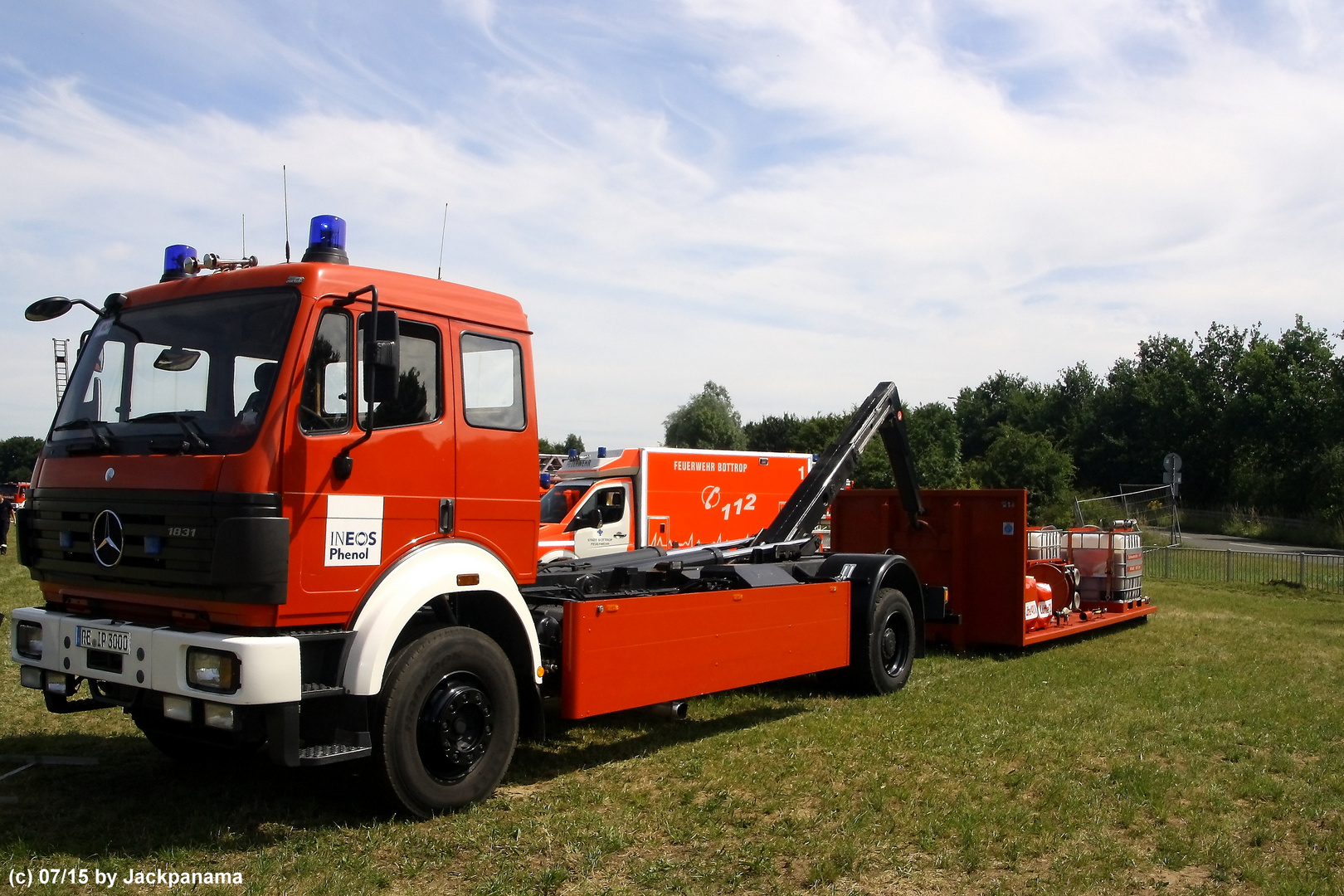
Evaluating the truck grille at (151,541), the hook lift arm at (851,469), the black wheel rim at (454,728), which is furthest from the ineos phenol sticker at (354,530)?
the hook lift arm at (851,469)

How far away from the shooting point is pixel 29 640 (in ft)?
18.9

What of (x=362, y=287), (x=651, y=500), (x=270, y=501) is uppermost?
(x=362, y=287)

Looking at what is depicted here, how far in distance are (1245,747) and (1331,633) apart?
8135 mm

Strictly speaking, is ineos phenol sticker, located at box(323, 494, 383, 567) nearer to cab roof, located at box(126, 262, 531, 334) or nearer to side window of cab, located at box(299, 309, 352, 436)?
side window of cab, located at box(299, 309, 352, 436)

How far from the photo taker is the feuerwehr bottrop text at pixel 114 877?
4.67 metres

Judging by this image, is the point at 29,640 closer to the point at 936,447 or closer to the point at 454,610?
the point at 454,610

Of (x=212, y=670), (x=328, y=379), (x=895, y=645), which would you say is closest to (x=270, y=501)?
(x=328, y=379)

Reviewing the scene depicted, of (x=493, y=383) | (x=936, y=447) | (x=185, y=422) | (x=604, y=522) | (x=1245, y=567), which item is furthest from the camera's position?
(x=936, y=447)

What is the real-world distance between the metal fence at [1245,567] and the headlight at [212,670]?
2061cm

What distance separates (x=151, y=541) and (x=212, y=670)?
2.50 ft


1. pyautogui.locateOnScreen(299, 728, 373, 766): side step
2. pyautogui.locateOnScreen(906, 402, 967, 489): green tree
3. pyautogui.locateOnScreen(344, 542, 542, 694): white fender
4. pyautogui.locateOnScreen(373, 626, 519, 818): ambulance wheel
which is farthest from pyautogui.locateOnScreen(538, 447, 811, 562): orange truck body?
pyautogui.locateOnScreen(906, 402, 967, 489): green tree

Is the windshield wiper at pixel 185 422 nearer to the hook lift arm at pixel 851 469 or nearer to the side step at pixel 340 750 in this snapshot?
the side step at pixel 340 750

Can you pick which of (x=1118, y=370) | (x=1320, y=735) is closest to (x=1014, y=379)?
(x=1118, y=370)

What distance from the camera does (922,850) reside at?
5301 mm
